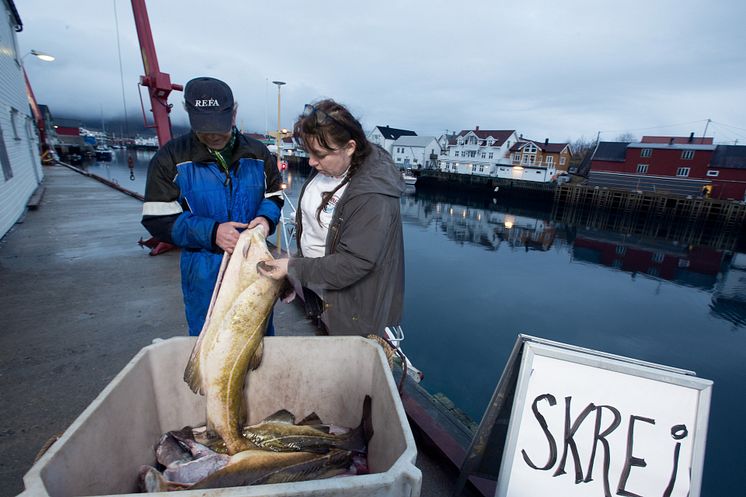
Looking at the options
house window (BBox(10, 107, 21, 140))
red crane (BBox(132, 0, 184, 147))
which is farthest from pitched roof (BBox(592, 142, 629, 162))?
house window (BBox(10, 107, 21, 140))

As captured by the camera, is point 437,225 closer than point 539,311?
No

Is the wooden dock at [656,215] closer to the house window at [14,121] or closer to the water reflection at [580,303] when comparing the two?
the water reflection at [580,303]

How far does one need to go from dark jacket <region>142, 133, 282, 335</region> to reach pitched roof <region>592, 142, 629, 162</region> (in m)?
53.1

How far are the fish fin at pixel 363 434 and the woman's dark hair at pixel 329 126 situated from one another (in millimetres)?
1410

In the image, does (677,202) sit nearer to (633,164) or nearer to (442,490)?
(633,164)

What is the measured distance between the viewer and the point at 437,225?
30094 millimetres

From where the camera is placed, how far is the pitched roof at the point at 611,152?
1736 inches

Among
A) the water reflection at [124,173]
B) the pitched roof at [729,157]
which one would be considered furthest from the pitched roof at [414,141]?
the water reflection at [124,173]

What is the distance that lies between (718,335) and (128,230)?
1995 cm

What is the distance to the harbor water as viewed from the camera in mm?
9180

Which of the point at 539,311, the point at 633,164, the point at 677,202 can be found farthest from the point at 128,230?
the point at 633,164

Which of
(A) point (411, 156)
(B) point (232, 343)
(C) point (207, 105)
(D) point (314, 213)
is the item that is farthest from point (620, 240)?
(A) point (411, 156)

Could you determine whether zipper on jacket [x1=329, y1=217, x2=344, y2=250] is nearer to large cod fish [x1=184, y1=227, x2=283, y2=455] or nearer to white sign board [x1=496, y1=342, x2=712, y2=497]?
large cod fish [x1=184, y1=227, x2=283, y2=455]

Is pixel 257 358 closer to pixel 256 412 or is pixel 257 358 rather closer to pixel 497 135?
pixel 256 412
